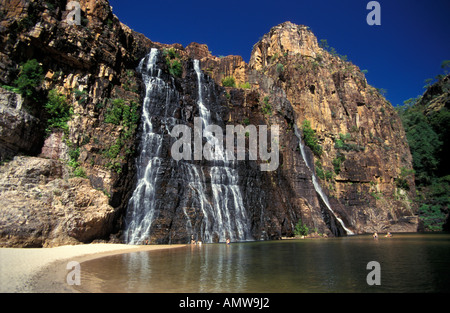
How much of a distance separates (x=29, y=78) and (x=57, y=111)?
285 cm

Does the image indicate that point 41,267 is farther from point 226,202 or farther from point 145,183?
point 226,202

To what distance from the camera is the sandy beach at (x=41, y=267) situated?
25.8 ft

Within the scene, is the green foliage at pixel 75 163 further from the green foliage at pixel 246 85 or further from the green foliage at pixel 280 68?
the green foliage at pixel 280 68

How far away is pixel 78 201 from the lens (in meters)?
18.3

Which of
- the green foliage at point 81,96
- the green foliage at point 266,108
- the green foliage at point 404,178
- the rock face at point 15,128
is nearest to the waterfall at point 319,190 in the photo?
the green foliage at point 266,108

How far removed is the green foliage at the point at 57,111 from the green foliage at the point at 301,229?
23.6 meters

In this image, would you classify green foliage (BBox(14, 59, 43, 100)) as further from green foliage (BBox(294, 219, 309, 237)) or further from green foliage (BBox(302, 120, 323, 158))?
green foliage (BBox(302, 120, 323, 158))

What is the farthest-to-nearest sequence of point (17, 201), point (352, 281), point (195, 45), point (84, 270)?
point (195, 45)
point (17, 201)
point (84, 270)
point (352, 281)

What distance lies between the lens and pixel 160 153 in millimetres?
25281

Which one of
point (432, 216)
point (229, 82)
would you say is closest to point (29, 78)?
point (229, 82)

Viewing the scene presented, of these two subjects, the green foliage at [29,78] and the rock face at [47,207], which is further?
the green foliage at [29,78]
